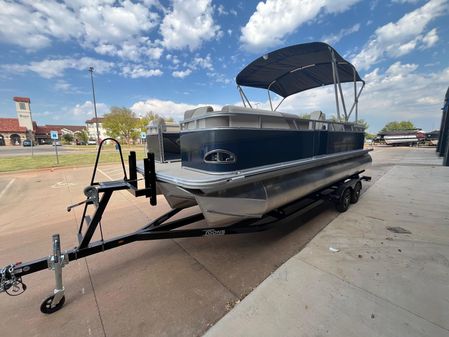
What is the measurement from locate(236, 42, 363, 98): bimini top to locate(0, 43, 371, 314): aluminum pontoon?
0.07 m

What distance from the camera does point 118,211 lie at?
434cm

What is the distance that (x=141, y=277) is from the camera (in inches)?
90.4

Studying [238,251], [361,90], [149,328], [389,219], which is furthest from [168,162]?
[361,90]

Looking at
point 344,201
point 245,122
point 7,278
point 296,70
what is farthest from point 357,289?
point 296,70

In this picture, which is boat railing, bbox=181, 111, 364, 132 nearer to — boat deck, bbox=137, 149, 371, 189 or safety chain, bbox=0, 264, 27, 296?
boat deck, bbox=137, 149, 371, 189

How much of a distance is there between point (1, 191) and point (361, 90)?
408 inches

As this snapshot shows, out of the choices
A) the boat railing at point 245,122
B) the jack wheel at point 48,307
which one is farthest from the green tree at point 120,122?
the jack wheel at point 48,307

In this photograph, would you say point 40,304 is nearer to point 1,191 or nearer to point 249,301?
point 249,301

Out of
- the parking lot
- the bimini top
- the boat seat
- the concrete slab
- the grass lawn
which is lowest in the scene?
the parking lot

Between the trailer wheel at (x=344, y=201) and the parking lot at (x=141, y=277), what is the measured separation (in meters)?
0.21

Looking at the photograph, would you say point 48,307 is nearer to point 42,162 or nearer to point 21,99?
point 42,162

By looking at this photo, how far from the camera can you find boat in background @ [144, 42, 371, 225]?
2.09 m

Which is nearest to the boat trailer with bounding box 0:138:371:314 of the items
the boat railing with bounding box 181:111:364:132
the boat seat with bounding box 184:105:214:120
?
the boat railing with bounding box 181:111:364:132

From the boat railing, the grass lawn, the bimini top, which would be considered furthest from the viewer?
the grass lawn
